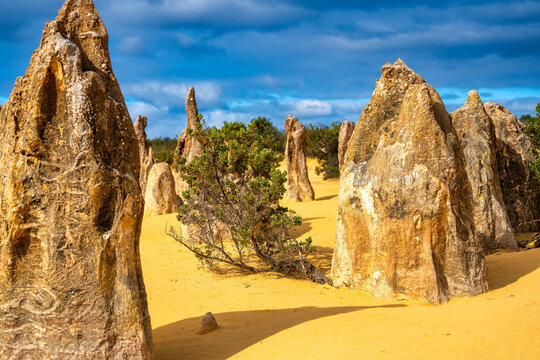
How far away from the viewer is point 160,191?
1819cm

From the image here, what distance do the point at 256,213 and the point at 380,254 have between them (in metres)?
3.11

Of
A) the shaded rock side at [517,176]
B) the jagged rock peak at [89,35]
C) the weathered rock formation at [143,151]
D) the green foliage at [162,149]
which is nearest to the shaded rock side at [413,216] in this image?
the jagged rock peak at [89,35]

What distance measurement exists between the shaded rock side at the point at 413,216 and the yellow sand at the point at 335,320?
28cm

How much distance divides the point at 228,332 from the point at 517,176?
8889 millimetres

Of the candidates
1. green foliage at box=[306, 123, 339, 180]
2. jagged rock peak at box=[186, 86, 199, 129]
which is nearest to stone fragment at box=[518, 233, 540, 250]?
jagged rock peak at box=[186, 86, 199, 129]

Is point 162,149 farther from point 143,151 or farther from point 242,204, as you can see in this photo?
point 242,204

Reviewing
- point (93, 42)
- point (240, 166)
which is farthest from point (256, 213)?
point (93, 42)

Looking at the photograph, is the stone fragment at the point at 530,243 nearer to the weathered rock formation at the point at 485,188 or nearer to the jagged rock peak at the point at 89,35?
the weathered rock formation at the point at 485,188

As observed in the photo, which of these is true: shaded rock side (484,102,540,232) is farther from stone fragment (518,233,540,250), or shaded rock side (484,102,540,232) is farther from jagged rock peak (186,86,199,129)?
jagged rock peak (186,86,199,129)

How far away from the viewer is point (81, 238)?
437 cm

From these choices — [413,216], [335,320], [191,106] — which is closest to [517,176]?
[413,216]

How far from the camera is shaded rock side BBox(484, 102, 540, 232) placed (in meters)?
11.6

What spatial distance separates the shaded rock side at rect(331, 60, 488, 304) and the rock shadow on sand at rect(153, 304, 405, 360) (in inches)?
Result: 24.3

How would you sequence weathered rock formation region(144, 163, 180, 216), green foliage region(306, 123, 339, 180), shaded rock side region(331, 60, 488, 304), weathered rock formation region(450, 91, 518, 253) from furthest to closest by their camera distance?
1. green foliage region(306, 123, 339, 180)
2. weathered rock formation region(144, 163, 180, 216)
3. weathered rock formation region(450, 91, 518, 253)
4. shaded rock side region(331, 60, 488, 304)
